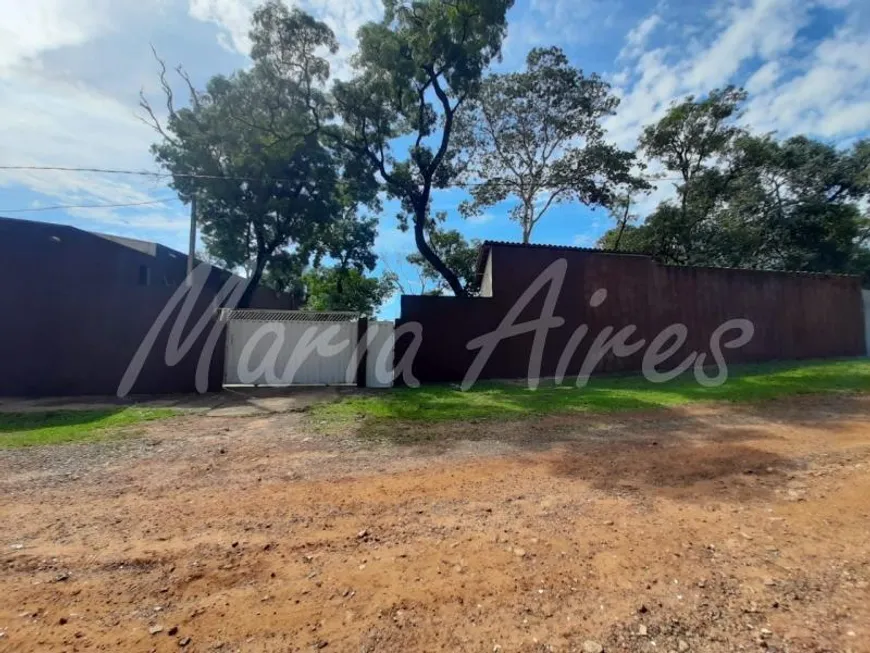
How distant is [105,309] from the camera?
8.98m

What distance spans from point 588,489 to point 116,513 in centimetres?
375

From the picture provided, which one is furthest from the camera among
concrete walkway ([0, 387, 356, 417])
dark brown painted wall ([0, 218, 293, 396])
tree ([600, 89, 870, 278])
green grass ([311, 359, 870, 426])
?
tree ([600, 89, 870, 278])

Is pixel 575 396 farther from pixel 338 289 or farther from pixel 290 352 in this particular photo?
pixel 338 289

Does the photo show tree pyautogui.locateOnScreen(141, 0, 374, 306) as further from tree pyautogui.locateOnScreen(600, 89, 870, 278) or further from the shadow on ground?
tree pyautogui.locateOnScreen(600, 89, 870, 278)

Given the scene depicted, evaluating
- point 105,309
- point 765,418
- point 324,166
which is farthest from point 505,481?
point 324,166

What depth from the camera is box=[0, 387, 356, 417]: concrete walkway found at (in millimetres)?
7402

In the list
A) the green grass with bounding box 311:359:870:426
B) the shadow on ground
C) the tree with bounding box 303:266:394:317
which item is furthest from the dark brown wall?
the tree with bounding box 303:266:394:317

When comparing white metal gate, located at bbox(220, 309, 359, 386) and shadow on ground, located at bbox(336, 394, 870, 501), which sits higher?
white metal gate, located at bbox(220, 309, 359, 386)

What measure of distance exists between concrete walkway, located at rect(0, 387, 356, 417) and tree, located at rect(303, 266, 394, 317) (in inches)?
590

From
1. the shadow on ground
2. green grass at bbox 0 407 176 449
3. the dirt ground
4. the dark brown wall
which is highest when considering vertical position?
the dark brown wall

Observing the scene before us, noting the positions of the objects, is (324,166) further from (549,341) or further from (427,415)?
(427,415)

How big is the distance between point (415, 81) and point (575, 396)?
34.5 ft

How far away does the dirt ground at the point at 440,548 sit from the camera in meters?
1.95

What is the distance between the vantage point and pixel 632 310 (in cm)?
1171
